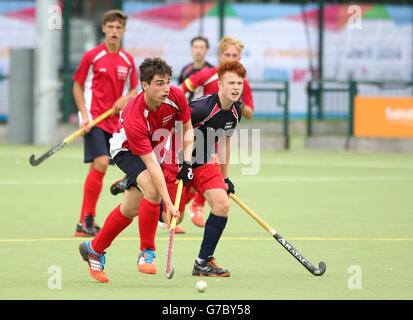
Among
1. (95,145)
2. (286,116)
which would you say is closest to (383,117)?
(286,116)

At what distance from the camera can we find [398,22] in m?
20.1

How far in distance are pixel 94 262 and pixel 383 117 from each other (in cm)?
1092

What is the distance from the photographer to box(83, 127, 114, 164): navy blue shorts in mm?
8047

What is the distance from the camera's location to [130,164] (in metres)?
6.12

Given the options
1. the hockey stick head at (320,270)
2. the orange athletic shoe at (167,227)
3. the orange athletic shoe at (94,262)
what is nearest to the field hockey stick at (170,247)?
the orange athletic shoe at (94,262)

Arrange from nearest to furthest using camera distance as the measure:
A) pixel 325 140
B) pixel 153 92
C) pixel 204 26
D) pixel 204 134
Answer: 1. pixel 153 92
2. pixel 204 134
3. pixel 325 140
4. pixel 204 26

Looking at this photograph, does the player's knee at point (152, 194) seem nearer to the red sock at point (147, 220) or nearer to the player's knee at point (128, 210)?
the red sock at point (147, 220)

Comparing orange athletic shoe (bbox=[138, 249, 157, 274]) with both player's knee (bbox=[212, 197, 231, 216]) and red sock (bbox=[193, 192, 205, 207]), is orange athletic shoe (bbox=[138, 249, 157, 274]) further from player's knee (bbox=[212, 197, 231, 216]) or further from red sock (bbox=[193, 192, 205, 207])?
red sock (bbox=[193, 192, 205, 207])

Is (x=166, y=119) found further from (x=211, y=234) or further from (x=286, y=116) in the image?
(x=286, y=116)

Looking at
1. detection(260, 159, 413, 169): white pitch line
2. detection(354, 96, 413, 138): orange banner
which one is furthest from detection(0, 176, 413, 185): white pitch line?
detection(354, 96, 413, 138): orange banner

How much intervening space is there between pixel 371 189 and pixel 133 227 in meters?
3.93

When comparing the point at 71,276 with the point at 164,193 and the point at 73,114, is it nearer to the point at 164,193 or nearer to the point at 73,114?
the point at 164,193

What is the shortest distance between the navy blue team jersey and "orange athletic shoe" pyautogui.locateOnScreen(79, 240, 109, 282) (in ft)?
2.94

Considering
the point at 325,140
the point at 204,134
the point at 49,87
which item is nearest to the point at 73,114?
the point at 49,87
